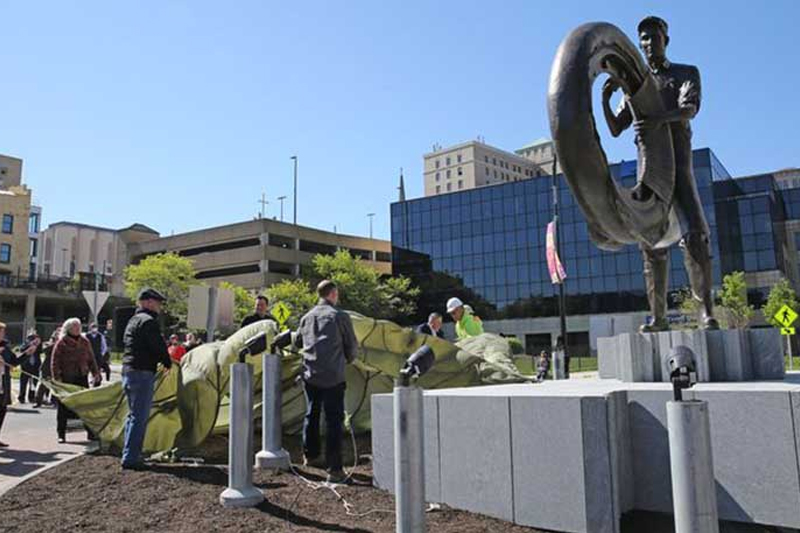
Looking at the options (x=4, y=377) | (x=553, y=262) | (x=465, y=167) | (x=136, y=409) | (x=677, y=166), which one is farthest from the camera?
(x=465, y=167)

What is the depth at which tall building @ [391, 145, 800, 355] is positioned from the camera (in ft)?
189

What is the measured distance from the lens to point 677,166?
249 inches

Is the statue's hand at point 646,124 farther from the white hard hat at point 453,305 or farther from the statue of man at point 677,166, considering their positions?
the white hard hat at point 453,305

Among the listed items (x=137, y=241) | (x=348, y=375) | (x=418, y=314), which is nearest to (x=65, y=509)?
(x=348, y=375)

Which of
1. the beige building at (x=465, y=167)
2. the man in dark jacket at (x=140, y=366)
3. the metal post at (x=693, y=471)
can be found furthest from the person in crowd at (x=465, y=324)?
the beige building at (x=465, y=167)

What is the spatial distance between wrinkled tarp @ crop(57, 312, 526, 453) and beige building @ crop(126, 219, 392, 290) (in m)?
63.8

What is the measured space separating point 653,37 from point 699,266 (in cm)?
226

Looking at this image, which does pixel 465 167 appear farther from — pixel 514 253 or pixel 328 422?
pixel 328 422

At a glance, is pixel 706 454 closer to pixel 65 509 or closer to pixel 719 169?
pixel 65 509

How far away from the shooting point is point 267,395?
6469 millimetres

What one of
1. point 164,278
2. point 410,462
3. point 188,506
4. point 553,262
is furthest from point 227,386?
point 164,278

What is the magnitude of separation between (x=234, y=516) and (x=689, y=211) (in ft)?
15.9

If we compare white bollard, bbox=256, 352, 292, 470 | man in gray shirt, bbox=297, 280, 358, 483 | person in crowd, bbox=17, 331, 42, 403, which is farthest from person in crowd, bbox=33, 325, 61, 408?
man in gray shirt, bbox=297, 280, 358, 483

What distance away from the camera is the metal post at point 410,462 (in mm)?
3357
